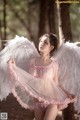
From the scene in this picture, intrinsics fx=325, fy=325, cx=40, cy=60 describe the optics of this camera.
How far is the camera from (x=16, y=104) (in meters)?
5.91

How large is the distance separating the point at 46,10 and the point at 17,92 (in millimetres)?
5776

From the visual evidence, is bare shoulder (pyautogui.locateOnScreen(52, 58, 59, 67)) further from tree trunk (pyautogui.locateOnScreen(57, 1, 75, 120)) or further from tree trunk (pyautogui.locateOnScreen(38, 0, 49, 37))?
tree trunk (pyautogui.locateOnScreen(38, 0, 49, 37))

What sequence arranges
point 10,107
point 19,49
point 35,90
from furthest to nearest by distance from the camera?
point 10,107
point 19,49
point 35,90

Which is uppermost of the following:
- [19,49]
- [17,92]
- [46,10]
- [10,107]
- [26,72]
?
[46,10]

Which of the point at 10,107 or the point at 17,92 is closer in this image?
the point at 17,92

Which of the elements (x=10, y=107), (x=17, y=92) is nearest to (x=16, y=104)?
(x=10, y=107)

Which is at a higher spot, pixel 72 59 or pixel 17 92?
pixel 72 59

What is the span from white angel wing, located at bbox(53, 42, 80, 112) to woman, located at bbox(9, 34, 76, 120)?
0.07 meters

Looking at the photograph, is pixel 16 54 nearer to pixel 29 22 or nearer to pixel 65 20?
pixel 65 20

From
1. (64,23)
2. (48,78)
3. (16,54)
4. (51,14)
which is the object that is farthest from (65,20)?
(51,14)

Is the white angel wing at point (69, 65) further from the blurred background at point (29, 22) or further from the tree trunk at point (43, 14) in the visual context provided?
the tree trunk at point (43, 14)

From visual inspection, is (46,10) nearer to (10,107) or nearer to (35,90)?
(10,107)

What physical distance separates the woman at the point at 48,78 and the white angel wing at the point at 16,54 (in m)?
0.12

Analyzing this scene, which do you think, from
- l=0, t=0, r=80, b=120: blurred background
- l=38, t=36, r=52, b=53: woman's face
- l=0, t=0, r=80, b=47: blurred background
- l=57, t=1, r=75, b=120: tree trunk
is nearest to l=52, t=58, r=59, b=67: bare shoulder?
l=38, t=36, r=52, b=53: woman's face
